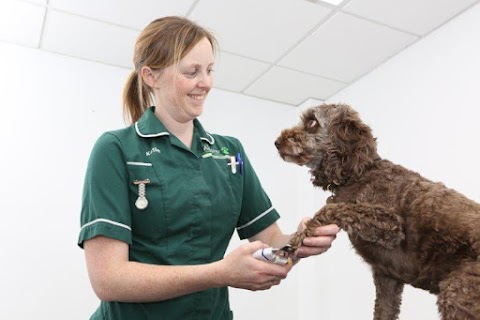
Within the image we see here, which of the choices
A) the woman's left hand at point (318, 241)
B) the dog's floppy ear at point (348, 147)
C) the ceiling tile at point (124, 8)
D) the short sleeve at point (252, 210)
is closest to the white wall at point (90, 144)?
the ceiling tile at point (124, 8)

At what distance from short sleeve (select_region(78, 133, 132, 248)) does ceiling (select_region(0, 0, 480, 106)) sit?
6.28 ft

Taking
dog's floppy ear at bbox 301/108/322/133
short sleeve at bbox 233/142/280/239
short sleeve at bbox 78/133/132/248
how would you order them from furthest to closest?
short sleeve at bbox 233/142/280/239, dog's floppy ear at bbox 301/108/322/133, short sleeve at bbox 78/133/132/248

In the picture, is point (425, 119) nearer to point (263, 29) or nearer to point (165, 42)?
point (263, 29)

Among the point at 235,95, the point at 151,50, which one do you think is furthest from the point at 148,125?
the point at 235,95

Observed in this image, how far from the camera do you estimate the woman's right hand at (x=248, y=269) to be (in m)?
0.93

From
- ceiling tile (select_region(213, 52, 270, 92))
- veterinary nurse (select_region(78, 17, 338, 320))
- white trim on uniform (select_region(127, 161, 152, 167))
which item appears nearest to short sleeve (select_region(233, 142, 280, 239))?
veterinary nurse (select_region(78, 17, 338, 320))

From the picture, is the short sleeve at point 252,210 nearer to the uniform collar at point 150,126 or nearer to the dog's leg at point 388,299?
the uniform collar at point 150,126

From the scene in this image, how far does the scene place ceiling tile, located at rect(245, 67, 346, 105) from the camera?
377cm

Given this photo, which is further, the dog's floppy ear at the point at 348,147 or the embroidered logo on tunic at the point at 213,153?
the embroidered logo on tunic at the point at 213,153

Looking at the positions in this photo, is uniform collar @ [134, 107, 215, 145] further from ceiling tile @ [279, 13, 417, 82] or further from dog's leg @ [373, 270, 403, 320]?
ceiling tile @ [279, 13, 417, 82]

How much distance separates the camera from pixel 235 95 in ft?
13.6

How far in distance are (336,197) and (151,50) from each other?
0.69 metres

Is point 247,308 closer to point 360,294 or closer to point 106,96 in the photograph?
point 360,294

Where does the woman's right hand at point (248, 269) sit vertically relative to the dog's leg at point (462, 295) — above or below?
above
